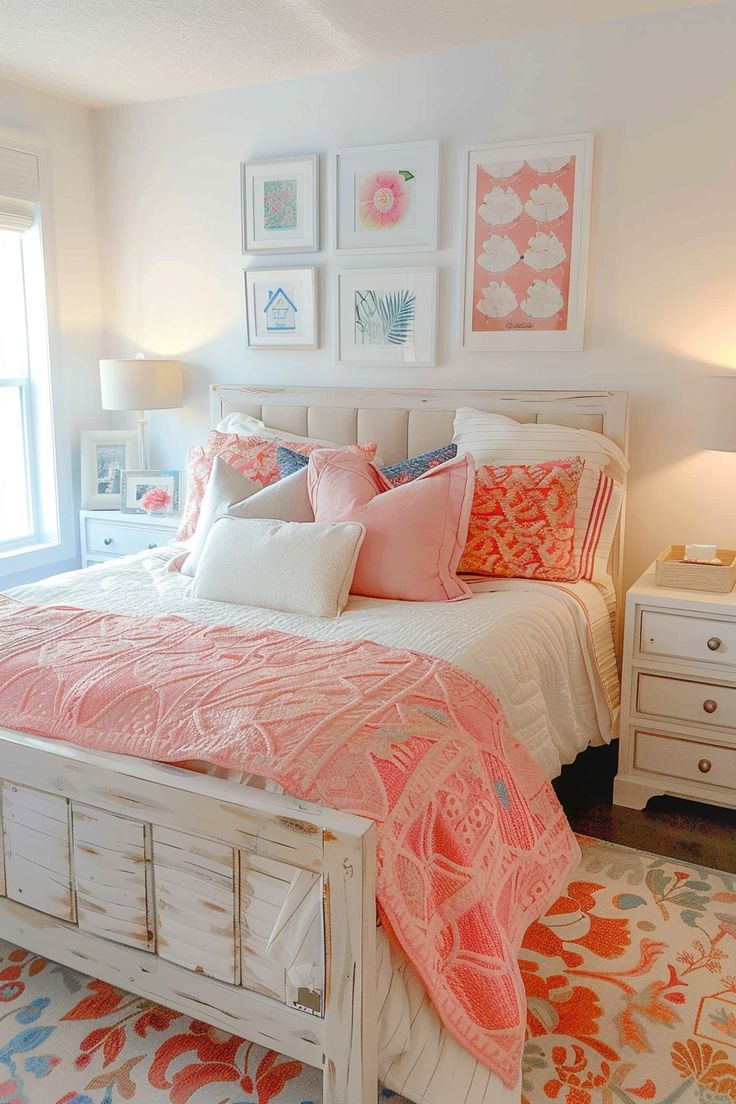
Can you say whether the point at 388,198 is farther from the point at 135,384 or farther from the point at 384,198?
the point at 135,384

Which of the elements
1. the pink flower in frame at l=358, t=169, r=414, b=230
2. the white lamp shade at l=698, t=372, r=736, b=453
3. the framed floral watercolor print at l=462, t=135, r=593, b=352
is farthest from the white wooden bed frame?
the pink flower in frame at l=358, t=169, r=414, b=230

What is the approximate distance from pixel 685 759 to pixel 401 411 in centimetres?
158

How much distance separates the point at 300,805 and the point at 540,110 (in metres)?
2.61

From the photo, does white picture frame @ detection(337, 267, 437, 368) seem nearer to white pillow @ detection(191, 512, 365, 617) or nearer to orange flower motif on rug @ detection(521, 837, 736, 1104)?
white pillow @ detection(191, 512, 365, 617)

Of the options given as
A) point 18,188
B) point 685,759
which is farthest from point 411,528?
point 18,188

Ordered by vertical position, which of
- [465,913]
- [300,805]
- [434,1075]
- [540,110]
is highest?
[540,110]

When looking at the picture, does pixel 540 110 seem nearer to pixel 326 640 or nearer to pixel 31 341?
pixel 326 640

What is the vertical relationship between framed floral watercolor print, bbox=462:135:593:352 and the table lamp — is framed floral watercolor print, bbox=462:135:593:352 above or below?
above

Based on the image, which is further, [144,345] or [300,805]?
[144,345]

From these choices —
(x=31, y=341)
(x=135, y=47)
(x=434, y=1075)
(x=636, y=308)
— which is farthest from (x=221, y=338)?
(x=434, y=1075)

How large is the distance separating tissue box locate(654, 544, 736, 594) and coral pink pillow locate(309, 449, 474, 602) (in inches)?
23.9

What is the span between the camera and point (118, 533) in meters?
3.88

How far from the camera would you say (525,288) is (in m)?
3.22

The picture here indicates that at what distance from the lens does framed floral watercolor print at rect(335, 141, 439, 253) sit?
332cm
